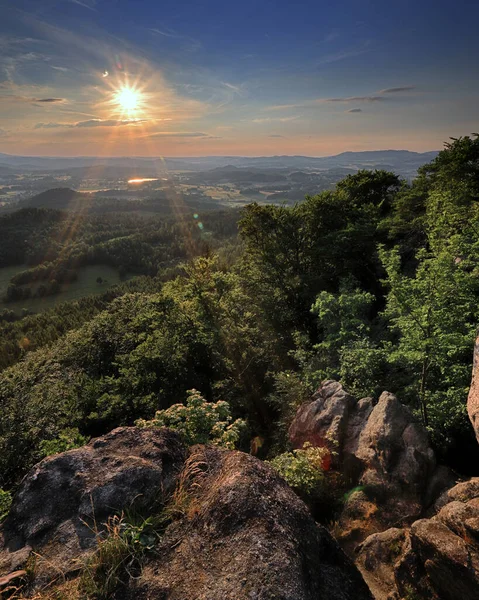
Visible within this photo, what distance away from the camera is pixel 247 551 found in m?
4.79

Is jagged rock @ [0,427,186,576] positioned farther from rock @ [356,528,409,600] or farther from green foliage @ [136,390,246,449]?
rock @ [356,528,409,600]

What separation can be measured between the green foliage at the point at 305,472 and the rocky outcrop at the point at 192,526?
703 centimetres

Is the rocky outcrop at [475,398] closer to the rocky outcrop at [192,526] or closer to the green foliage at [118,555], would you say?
the rocky outcrop at [192,526]

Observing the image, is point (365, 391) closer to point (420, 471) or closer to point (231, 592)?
point (420, 471)

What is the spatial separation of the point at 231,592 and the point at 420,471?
397 inches

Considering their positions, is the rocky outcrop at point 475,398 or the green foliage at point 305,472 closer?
the rocky outcrop at point 475,398

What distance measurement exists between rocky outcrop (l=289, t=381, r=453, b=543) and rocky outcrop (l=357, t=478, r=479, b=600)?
1541mm

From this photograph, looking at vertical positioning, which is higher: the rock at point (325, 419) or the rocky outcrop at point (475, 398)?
the rocky outcrop at point (475, 398)

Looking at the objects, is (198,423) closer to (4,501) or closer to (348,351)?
(348,351)

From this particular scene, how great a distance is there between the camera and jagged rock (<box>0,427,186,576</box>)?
18.2 ft

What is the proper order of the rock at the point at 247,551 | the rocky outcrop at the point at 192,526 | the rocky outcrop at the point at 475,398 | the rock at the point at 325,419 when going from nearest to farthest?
the rock at the point at 247,551 → the rocky outcrop at the point at 192,526 → the rocky outcrop at the point at 475,398 → the rock at the point at 325,419

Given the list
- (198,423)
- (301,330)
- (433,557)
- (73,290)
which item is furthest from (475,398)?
(73,290)

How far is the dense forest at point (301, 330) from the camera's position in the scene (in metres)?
12.7

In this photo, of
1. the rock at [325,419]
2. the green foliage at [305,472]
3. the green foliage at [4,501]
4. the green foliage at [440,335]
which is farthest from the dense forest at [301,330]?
the green foliage at [305,472]
